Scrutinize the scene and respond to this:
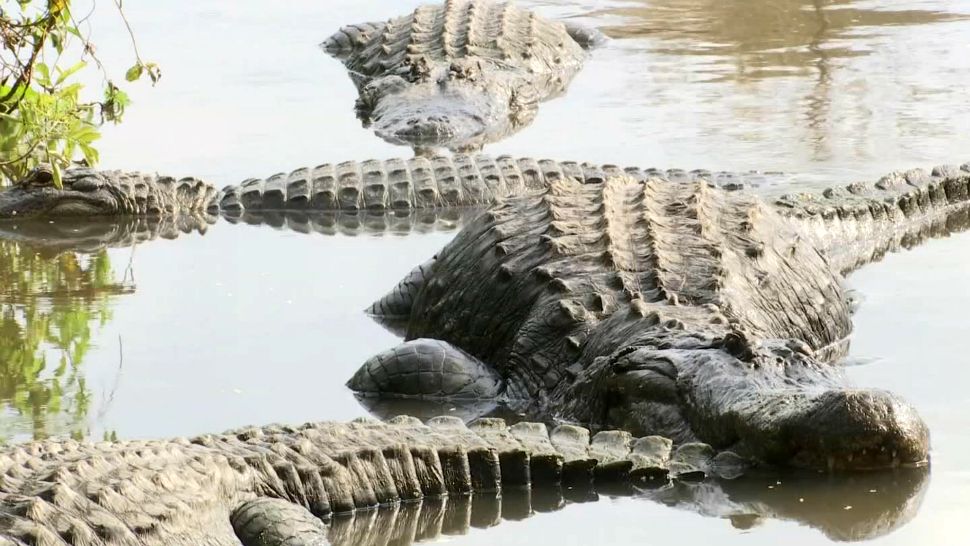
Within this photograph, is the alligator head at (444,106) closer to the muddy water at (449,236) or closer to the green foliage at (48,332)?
the muddy water at (449,236)

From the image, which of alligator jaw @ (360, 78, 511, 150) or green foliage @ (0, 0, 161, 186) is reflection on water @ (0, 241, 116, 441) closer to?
green foliage @ (0, 0, 161, 186)

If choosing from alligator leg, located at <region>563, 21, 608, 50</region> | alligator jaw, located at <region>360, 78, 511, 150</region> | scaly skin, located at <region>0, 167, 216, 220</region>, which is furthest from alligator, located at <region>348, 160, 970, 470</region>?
alligator leg, located at <region>563, 21, 608, 50</region>

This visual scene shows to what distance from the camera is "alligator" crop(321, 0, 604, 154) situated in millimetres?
13102

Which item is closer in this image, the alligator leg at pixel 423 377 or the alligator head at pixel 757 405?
the alligator head at pixel 757 405

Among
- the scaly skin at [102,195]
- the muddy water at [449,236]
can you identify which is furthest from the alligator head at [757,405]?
the scaly skin at [102,195]

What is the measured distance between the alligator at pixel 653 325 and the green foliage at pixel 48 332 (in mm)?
1164

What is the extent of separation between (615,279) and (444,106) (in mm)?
6706

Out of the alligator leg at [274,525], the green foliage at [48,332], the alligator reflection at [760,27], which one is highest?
the alligator leg at [274,525]

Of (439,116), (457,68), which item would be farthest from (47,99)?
(457,68)

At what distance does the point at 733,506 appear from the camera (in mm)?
5262

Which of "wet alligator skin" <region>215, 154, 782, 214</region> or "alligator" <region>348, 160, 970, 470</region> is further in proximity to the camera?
"wet alligator skin" <region>215, 154, 782, 214</region>

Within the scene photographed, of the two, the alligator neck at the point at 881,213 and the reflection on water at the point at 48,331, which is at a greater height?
the reflection on water at the point at 48,331

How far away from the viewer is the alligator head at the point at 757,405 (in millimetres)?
5281

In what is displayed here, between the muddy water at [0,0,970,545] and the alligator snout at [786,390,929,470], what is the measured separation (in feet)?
0.24
